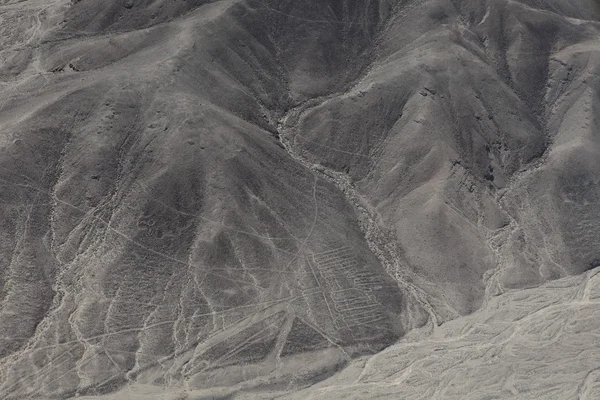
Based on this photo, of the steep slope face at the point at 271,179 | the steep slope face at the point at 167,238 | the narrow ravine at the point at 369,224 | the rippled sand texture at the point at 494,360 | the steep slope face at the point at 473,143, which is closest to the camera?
the rippled sand texture at the point at 494,360

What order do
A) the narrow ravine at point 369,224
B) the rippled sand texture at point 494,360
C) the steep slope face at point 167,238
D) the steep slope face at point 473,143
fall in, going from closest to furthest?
the rippled sand texture at point 494,360 < the steep slope face at point 167,238 < the narrow ravine at point 369,224 < the steep slope face at point 473,143

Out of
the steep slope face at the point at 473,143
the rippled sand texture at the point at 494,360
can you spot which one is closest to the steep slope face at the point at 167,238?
the rippled sand texture at the point at 494,360

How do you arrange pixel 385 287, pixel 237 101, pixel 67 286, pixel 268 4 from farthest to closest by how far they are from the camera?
pixel 268 4
pixel 237 101
pixel 385 287
pixel 67 286

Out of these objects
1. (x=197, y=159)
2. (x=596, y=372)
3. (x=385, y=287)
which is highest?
(x=197, y=159)

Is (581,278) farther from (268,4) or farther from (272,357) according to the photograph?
(268,4)

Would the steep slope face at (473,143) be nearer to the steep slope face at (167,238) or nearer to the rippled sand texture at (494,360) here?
the rippled sand texture at (494,360)

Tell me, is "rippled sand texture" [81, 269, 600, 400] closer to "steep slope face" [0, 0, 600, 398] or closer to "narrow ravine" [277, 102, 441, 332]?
"steep slope face" [0, 0, 600, 398]

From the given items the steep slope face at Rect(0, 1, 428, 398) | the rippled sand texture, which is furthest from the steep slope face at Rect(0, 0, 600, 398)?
the rippled sand texture

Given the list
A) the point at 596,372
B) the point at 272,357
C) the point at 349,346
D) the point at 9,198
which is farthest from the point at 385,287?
the point at 9,198
